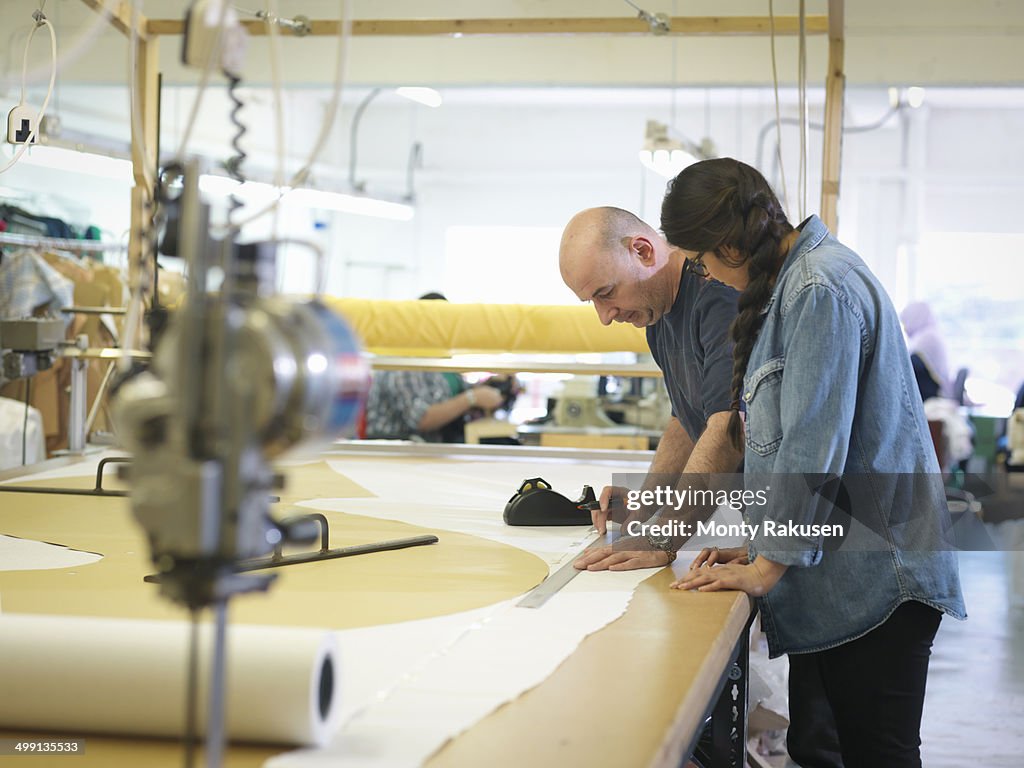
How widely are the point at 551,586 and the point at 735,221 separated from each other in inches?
23.3

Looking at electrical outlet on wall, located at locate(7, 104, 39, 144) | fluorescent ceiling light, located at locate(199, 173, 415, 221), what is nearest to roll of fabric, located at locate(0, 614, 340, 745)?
electrical outlet on wall, located at locate(7, 104, 39, 144)

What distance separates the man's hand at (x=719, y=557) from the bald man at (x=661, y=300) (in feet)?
0.88

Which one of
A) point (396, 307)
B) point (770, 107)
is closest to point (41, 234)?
point (396, 307)

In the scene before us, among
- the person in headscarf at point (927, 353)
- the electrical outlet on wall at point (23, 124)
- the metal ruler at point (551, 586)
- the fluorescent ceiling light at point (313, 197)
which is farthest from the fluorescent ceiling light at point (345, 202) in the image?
the metal ruler at point (551, 586)

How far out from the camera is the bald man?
199 centimetres

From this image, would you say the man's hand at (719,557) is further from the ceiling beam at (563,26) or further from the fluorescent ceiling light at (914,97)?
the fluorescent ceiling light at (914,97)

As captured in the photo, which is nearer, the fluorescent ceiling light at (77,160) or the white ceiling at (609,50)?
the fluorescent ceiling light at (77,160)

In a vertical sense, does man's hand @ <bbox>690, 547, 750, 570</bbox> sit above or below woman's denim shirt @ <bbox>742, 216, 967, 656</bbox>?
below

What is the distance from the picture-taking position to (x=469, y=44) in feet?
24.9

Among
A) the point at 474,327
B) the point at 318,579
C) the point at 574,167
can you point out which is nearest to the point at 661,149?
the point at 474,327

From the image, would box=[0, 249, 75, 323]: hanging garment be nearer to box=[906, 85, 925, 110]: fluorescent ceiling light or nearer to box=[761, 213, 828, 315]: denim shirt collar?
box=[761, 213, 828, 315]: denim shirt collar

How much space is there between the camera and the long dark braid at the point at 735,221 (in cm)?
160

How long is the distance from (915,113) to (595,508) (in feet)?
32.3

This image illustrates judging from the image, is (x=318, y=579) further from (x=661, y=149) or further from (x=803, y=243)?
(x=661, y=149)
